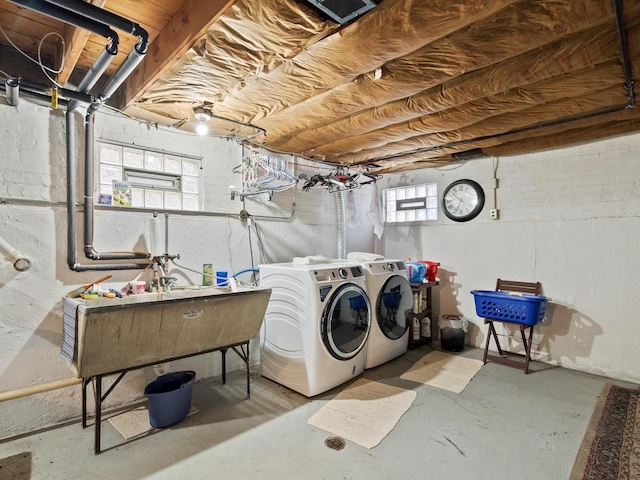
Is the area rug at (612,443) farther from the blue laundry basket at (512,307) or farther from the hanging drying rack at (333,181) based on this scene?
the hanging drying rack at (333,181)

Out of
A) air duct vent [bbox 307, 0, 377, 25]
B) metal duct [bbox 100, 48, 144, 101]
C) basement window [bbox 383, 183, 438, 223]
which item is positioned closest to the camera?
air duct vent [bbox 307, 0, 377, 25]

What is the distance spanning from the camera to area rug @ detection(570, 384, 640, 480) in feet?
5.91

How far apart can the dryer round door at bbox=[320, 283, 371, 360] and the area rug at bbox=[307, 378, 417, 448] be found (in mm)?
319

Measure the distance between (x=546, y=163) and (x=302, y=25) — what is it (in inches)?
126

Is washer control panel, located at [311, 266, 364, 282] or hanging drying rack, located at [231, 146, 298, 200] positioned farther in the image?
hanging drying rack, located at [231, 146, 298, 200]

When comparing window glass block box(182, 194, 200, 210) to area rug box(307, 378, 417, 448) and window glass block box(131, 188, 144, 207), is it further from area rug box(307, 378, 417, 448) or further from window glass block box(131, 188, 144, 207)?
area rug box(307, 378, 417, 448)

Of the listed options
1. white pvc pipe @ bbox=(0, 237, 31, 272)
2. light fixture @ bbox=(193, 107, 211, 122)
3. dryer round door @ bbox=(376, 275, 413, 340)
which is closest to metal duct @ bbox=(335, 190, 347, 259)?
dryer round door @ bbox=(376, 275, 413, 340)

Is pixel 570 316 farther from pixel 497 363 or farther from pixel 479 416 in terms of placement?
pixel 479 416

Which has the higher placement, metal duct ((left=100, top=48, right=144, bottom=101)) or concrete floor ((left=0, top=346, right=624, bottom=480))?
metal duct ((left=100, top=48, right=144, bottom=101))

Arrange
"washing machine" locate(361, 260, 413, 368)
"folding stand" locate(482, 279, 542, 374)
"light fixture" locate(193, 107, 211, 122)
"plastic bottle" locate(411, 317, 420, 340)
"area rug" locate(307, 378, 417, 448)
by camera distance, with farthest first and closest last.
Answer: "plastic bottle" locate(411, 317, 420, 340) < "folding stand" locate(482, 279, 542, 374) < "washing machine" locate(361, 260, 413, 368) < "light fixture" locate(193, 107, 211, 122) < "area rug" locate(307, 378, 417, 448)

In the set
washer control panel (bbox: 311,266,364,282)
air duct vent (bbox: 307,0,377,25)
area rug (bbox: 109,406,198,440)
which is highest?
air duct vent (bbox: 307,0,377,25)

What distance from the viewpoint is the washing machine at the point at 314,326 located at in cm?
268

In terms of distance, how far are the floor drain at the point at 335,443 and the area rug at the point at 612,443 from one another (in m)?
1.27

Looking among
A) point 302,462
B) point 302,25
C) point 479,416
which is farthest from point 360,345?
point 302,25
